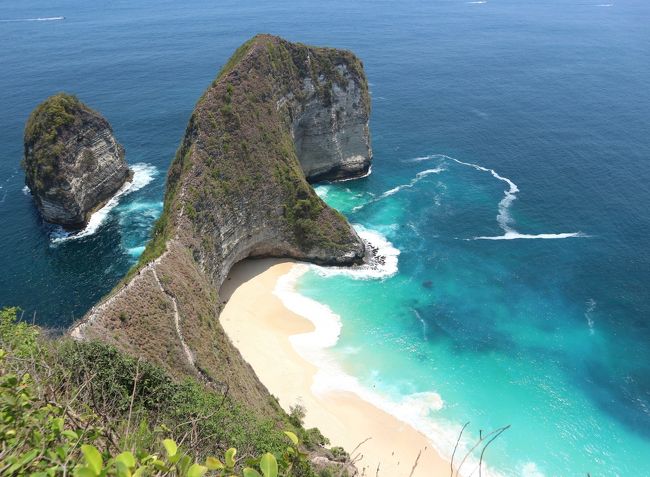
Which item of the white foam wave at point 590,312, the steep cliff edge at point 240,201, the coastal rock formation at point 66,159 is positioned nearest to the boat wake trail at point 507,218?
the white foam wave at point 590,312

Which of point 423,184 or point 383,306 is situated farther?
point 423,184

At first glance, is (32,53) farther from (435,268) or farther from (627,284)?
(627,284)

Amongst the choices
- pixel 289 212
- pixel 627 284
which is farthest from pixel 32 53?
pixel 627 284

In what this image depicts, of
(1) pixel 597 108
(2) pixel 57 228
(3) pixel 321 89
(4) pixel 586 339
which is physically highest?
(3) pixel 321 89

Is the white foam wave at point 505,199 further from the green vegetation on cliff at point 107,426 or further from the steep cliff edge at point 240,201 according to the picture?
the green vegetation on cliff at point 107,426

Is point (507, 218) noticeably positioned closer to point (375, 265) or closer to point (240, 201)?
point (375, 265)

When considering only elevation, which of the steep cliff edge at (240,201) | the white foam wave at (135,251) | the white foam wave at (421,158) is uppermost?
the steep cliff edge at (240,201)

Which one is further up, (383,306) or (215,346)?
(215,346)
